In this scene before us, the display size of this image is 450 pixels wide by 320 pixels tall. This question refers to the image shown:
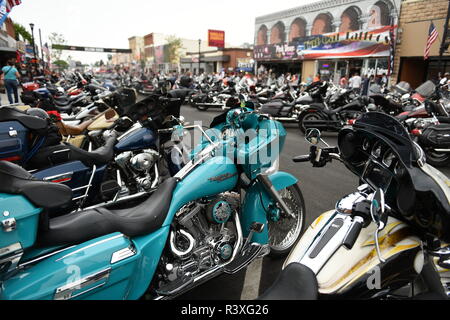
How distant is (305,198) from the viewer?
166 inches

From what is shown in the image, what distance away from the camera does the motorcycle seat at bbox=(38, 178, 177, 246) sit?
159 cm

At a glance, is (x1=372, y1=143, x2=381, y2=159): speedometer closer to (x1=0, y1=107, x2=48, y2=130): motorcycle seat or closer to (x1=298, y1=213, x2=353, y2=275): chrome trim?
(x1=298, y1=213, x2=353, y2=275): chrome trim

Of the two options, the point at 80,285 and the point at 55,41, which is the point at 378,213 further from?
the point at 55,41

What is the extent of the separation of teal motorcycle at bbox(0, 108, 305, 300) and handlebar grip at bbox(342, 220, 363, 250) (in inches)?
44.9

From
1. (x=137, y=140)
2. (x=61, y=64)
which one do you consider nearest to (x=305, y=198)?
(x=137, y=140)

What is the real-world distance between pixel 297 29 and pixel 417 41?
34.2ft

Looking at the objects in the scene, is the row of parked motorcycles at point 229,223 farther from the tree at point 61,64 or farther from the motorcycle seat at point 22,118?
the tree at point 61,64

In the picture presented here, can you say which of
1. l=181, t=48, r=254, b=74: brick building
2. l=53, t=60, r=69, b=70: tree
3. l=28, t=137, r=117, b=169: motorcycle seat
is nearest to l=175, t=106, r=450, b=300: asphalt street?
l=28, t=137, r=117, b=169: motorcycle seat

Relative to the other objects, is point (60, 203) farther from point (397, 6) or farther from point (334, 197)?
point (397, 6)

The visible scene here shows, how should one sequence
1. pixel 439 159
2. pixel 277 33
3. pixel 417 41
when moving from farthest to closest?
1. pixel 277 33
2. pixel 417 41
3. pixel 439 159

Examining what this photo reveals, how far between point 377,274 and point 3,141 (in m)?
2.99

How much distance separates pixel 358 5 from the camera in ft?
62.6

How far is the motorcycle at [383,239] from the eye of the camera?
1166 millimetres

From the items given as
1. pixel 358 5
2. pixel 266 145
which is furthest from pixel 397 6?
pixel 266 145
